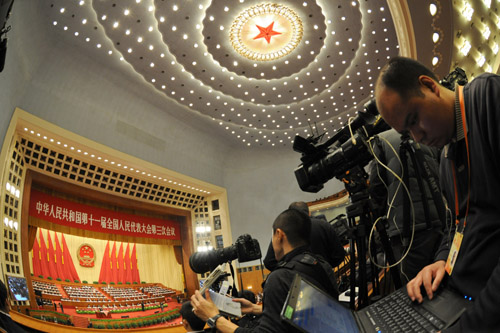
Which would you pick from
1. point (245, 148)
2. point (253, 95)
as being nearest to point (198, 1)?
point (253, 95)

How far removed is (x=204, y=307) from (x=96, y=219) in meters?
10.1

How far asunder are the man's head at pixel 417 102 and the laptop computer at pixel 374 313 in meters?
0.41

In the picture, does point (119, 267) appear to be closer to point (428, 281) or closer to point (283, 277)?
point (283, 277)

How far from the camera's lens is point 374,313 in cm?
91

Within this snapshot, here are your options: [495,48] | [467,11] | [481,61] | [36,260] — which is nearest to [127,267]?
[36,260]

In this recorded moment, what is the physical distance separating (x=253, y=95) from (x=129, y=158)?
4.31 metres

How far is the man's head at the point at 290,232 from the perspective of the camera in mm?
1838

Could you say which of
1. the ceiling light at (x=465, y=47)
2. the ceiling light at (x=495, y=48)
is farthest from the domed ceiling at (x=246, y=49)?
the ceiling light at (x=495, y=48)

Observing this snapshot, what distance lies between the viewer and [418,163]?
191 cm

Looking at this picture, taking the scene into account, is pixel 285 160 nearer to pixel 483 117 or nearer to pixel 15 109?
pixel 15 109

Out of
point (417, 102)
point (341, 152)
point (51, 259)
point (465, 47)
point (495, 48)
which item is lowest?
point (417, 102)

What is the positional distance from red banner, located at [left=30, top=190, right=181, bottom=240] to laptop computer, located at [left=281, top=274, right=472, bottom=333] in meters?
9.93

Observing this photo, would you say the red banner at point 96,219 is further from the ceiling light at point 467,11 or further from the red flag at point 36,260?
the ceiling light at point 467,11

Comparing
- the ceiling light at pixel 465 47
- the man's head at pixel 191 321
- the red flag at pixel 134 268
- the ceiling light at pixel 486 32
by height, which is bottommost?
the man's head at pixel 191 321
